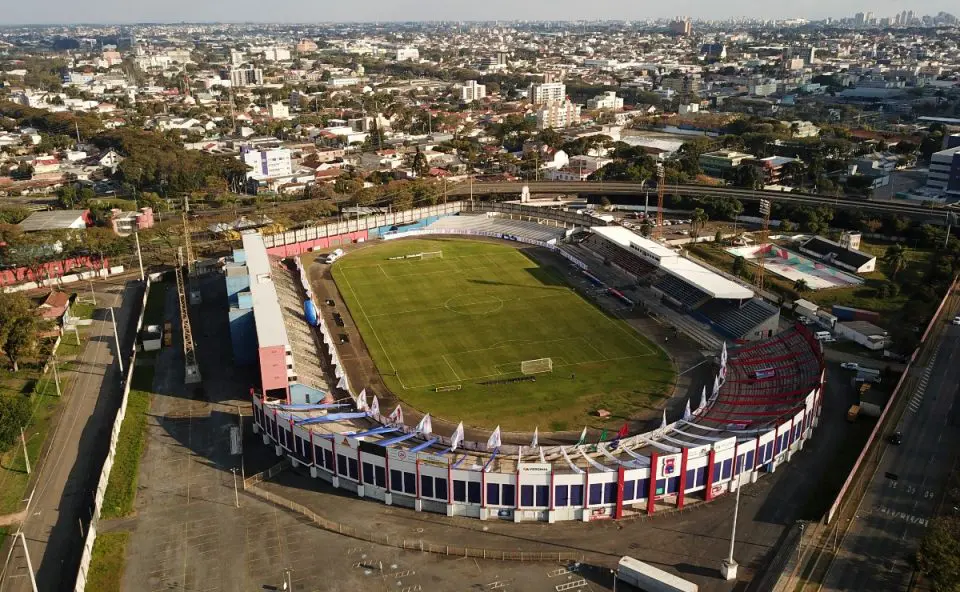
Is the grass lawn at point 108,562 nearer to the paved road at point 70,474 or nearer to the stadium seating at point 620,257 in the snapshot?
the paved road at point 70,474

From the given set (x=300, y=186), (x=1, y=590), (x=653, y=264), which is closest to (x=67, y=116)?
(x=300, y=186)

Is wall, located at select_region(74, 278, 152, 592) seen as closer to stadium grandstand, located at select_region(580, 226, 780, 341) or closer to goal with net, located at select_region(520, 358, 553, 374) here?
goal with net, located at select_region(520, 358, 553, 374)

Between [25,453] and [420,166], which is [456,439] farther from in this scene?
[420,166]

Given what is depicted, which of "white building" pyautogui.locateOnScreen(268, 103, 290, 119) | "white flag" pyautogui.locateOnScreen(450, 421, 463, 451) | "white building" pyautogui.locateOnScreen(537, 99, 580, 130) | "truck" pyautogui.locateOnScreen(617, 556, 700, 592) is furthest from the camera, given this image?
"white building" pyautogui.locateOnScreen(268, 103, 290, 119)

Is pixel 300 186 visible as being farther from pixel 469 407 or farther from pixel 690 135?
pixel 690 135

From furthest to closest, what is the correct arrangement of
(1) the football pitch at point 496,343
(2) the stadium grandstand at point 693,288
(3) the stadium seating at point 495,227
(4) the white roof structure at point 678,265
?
(3) the stadium seating at point 495,227 < (4) the white roof structure at point 678,265 < (2) the stadium grandstand at point 693,288 < (1) the football pitch at point 496,343

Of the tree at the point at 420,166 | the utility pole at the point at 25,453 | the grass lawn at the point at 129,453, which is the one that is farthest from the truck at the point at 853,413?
the tree at the point at 420,166

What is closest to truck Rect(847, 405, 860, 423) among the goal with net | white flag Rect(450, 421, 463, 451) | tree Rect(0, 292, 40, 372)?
the goal with net
